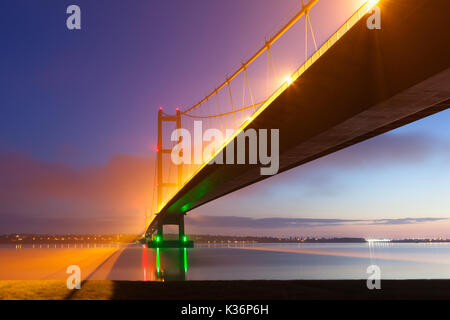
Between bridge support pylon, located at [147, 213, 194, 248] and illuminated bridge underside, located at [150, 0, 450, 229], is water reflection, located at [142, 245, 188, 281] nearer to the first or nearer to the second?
illuminated bridge underside, located at [150, 0, 450, 229]

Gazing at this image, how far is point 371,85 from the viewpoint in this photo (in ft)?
47.3

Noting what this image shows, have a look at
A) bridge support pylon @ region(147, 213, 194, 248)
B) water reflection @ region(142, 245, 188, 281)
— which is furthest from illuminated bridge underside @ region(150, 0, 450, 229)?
bridge support pylon @ region(147, 213, 194, 248)

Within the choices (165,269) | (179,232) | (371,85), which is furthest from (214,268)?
(179,232)

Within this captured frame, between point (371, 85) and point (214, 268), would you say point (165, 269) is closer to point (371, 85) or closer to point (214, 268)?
point (214, 268)

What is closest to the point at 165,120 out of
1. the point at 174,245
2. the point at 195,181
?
the point at 174,245

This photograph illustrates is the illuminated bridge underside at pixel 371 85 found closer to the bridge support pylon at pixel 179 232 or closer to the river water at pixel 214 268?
the river water at pixel 214 268

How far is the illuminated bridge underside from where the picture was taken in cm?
1134

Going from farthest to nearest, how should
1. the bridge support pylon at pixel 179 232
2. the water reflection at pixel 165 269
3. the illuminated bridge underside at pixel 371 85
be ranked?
the bridge support pylon at pixel 179 232 < the water reflection at pixel 165 269 < the illuminated bridge underside at pixel 371 85

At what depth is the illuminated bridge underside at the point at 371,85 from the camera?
11344 millimetres

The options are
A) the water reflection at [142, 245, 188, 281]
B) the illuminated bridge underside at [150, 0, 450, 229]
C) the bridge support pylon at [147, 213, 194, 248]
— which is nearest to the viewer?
the illuminated bridge underside at [150, 0, 450, 229]

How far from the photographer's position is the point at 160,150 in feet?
307

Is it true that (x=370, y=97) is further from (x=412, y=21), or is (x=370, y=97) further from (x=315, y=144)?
(x=315, y=144)

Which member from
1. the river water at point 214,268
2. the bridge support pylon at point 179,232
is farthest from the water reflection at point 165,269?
the bridge support pylon at point 179,232
